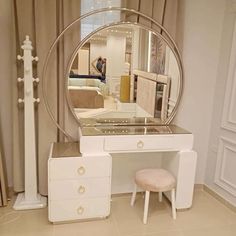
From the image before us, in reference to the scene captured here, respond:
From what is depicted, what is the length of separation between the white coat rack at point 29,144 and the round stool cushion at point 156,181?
938 mm

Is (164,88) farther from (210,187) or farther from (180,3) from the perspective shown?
(210,187)

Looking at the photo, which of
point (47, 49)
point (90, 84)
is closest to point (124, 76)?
point (90, 84)

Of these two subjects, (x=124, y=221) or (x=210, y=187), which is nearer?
(x=124, y=221)

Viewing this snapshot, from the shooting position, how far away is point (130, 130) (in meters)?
2.40

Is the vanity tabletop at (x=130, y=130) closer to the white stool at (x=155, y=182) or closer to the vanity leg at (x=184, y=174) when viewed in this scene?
Answer: the vanity leg at (x=184, y=174)

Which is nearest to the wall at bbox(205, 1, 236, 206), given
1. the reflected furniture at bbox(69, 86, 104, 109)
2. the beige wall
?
the reflected furniture at bbox(69, 86, 104, 109)

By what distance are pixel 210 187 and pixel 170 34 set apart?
66.4 inches

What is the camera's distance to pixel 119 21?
2.41 m

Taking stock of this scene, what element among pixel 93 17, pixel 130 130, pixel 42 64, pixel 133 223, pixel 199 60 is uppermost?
pixel 93 17

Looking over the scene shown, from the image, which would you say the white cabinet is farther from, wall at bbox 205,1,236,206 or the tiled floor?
wall at bbox 205,1,236,206

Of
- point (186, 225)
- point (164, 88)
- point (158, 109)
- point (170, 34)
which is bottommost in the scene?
point (186, 225)

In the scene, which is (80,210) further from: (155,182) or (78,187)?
(155,182)

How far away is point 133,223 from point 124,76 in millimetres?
1330

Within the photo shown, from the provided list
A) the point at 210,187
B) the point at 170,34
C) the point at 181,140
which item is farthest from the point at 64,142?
the point at 210,187
